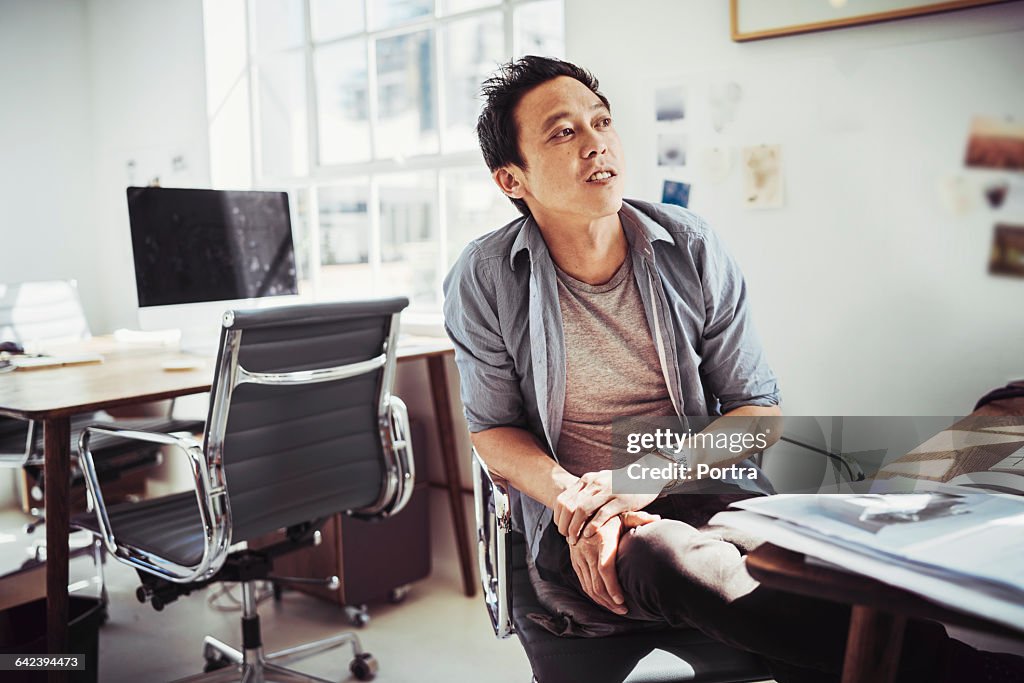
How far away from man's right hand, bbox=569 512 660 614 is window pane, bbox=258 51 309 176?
279cm

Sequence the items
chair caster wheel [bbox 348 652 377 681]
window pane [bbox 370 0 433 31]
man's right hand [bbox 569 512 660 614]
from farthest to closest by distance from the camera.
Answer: window pane [bbox 370 0 433 31] < chair caster wheel [bbox 348 652 377 681] < man's right hand [bbox 569 512 660 614]

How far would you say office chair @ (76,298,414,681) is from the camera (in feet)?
6.02

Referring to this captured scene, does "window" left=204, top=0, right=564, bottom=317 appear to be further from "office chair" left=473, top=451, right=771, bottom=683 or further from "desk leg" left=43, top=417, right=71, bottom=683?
"office chair" left=473, top=451, right=771, bottom=683

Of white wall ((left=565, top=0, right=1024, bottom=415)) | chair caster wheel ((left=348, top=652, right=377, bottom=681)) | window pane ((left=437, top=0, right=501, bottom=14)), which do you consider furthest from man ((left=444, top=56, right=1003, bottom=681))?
window pane ((left=437, top=0, right=501, bottom=14))

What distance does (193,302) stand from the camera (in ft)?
8.86

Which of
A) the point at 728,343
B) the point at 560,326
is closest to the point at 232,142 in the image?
the point at 560,326

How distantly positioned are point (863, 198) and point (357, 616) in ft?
6.06

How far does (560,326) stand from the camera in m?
1.57

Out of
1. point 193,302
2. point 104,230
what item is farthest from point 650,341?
point 104,230

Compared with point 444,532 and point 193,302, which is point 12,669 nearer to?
point 193,302

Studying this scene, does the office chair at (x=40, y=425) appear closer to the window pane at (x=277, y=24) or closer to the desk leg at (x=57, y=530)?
the desk leg at (x=57, y=530)

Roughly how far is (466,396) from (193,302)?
4.57 feet

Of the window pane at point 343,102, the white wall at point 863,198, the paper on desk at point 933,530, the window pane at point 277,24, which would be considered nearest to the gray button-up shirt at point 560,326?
the white wall at point 863,198

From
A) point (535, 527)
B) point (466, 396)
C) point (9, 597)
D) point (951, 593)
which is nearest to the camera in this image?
point (951, 593)
